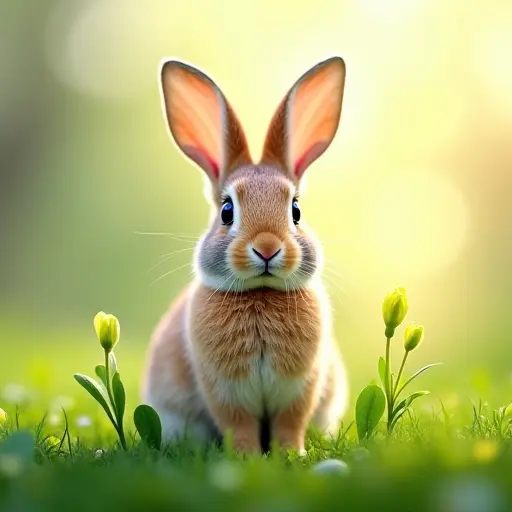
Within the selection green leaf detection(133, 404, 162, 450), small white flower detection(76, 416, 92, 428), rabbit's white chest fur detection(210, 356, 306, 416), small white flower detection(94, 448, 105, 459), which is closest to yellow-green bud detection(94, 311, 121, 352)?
green leaf detection(133, 404, 162, 450)

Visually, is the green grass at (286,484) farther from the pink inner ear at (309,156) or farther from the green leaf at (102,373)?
the pink inner ear at (309,156)

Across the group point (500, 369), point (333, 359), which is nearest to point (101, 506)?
point (333, 359)

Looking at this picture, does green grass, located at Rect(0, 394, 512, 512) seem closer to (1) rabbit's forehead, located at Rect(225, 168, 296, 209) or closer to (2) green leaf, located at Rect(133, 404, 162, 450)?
(2) green leaf, located at Rect(133, 404, 162, 450)

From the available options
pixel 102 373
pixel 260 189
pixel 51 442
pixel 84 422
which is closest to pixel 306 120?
pixel 260 189

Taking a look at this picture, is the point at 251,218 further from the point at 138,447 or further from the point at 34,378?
the point at 34,378

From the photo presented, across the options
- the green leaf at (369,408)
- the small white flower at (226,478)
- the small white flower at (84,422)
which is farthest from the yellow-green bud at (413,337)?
the small white flower at (84,422)
